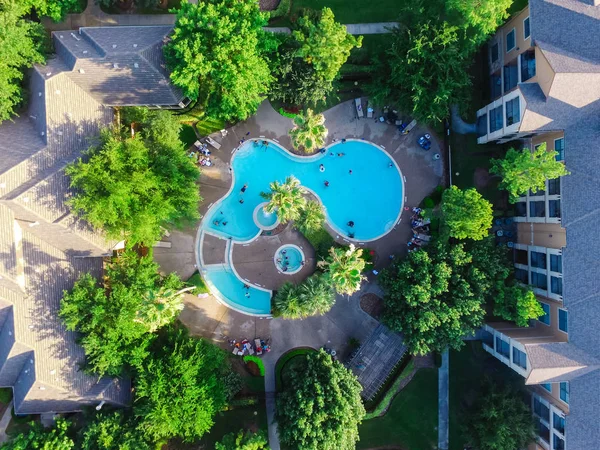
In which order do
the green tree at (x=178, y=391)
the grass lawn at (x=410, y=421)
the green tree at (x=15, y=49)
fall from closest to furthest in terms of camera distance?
the green tree at (x=15, y=49)
the green tree at (x=178, y=391)
the grass lawn at (x=410, y=421)

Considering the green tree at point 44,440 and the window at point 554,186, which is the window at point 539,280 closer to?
the window at point 554,186

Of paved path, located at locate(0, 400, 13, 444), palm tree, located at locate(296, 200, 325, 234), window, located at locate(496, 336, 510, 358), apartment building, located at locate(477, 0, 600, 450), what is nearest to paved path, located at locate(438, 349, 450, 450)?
window, located at locate(496, 336, 510, 358)

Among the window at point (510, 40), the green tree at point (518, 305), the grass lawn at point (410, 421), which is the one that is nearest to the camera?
the green tree at point (518, 305)

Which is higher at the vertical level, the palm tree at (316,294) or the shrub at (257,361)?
the palm tree at (316,294)

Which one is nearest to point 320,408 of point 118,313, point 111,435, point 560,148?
point 111,435

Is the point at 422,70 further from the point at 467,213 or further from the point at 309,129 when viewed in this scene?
the point at 467,213

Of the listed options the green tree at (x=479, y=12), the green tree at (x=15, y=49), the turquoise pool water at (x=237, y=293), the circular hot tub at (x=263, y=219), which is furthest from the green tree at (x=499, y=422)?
the green tree at (x=15, y=49)

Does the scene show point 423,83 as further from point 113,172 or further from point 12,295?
point 12,295

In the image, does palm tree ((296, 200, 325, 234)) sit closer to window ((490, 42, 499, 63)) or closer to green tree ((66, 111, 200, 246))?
green tree ((66, 111, 200, 246))
